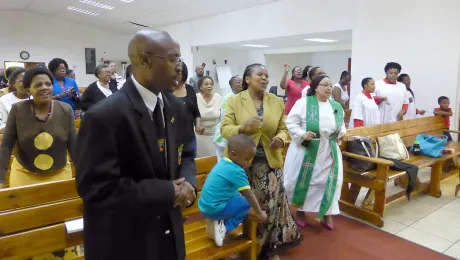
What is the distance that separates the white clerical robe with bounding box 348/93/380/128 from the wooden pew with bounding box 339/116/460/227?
41 centimetres

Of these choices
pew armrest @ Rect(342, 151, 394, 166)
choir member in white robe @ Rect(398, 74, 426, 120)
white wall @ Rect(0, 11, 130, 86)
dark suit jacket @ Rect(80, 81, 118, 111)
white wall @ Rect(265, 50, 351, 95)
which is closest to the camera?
pew armrest @ Rect(342, 151, 394, 166)

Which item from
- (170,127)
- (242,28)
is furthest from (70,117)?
(242,28)

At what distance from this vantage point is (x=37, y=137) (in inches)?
81.0

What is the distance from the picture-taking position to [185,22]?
1127cm

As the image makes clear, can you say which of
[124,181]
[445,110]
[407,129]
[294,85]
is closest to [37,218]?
[124,181]

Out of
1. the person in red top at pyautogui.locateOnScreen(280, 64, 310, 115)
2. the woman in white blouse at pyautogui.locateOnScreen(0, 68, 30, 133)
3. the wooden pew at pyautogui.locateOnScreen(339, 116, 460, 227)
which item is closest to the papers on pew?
the woman in white blouse at pyautogui.locateOnScreen(0, 68, 30, 133)

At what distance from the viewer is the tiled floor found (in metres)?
2.93

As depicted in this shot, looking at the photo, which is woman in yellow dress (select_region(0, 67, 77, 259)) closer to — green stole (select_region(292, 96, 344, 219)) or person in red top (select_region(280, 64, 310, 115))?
green stole (select_region(292, 96, 344, 219))

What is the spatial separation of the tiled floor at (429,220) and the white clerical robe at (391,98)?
1306mm

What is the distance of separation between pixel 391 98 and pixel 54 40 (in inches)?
498

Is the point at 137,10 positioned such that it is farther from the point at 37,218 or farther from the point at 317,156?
the point at 37,218

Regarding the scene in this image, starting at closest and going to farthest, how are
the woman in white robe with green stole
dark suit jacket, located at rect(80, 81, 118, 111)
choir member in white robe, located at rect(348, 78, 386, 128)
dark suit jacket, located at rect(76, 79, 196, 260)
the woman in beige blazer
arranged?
dark suit jacket, located at rect(76, 79, 196, 260) → the woman in beige blazer → the woman in white robe with green stole → dark suit jacket, located at rect(80, 81, 118, 111) → choir member in white robe, located at rect(348, 78, 386, 128)

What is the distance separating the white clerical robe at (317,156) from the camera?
292 centimetres

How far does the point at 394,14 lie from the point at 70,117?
581 centimetres
